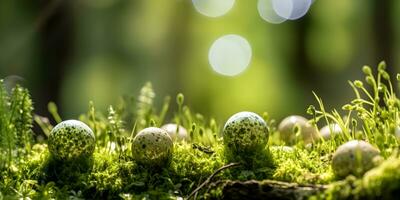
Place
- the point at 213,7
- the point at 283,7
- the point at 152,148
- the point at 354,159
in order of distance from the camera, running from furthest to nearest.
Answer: the point at 213,7
the point at 283,7
the point at 152,148
the point at 354,159

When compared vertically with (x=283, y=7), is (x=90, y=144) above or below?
below

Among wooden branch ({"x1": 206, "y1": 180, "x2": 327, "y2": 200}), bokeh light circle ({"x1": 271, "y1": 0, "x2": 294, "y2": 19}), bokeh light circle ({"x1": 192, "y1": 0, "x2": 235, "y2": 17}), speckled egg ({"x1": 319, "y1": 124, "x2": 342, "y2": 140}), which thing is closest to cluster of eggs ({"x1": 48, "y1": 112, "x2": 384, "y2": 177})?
speckled egg ({"x1": 319, "y1": 124, "x2": 342, "y2": 140})

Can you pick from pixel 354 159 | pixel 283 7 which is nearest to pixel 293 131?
pixel 354 159

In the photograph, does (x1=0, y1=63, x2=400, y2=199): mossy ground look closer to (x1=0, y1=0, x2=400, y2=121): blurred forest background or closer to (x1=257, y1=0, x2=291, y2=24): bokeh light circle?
(x1=0, y1=0, x2=400, y2=121): blurred forest background

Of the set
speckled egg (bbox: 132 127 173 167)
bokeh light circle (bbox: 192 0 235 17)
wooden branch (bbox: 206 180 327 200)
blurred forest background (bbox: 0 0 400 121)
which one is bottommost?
wooden branch (bbox: 206 180 327 200)

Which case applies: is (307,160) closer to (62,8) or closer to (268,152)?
(268,152)

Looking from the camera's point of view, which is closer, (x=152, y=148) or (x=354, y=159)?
(x=354, y=159)

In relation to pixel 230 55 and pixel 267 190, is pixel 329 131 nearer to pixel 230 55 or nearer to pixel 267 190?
pixel 267 190
